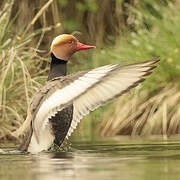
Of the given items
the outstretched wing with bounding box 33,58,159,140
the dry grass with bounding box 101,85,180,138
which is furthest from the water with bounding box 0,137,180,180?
the dry grass with bounding box 101,85,180,138

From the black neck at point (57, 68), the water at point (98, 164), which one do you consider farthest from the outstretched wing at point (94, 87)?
the black neck at point (57, 68)

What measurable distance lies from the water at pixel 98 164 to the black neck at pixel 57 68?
→ 38.8 inches

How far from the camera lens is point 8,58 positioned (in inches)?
324

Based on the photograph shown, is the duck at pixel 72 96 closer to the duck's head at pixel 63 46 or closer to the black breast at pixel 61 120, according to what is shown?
the black breast at pixel 61 120

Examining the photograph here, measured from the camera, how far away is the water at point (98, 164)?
3.98m

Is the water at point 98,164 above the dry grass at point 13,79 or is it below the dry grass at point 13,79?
below

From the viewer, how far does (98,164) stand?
4715 millimetres

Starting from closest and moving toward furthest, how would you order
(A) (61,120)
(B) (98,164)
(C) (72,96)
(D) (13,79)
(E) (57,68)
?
1. (B) (98,164)
2. (C) (72,96)
3. (A) (61,120)
4. (E) (57,68)
5. (D) (13,79)

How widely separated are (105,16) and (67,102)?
8698mm

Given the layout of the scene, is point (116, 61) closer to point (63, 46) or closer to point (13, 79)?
point (13, 79)

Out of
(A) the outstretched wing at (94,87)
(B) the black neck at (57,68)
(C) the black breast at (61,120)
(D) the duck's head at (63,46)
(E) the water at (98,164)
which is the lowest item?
(E) the water at (98,164)

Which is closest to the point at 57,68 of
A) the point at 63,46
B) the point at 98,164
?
the point at 63,46

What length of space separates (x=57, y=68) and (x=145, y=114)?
8.57 ft

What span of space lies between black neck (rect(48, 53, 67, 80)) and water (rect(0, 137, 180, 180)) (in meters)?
0.99
